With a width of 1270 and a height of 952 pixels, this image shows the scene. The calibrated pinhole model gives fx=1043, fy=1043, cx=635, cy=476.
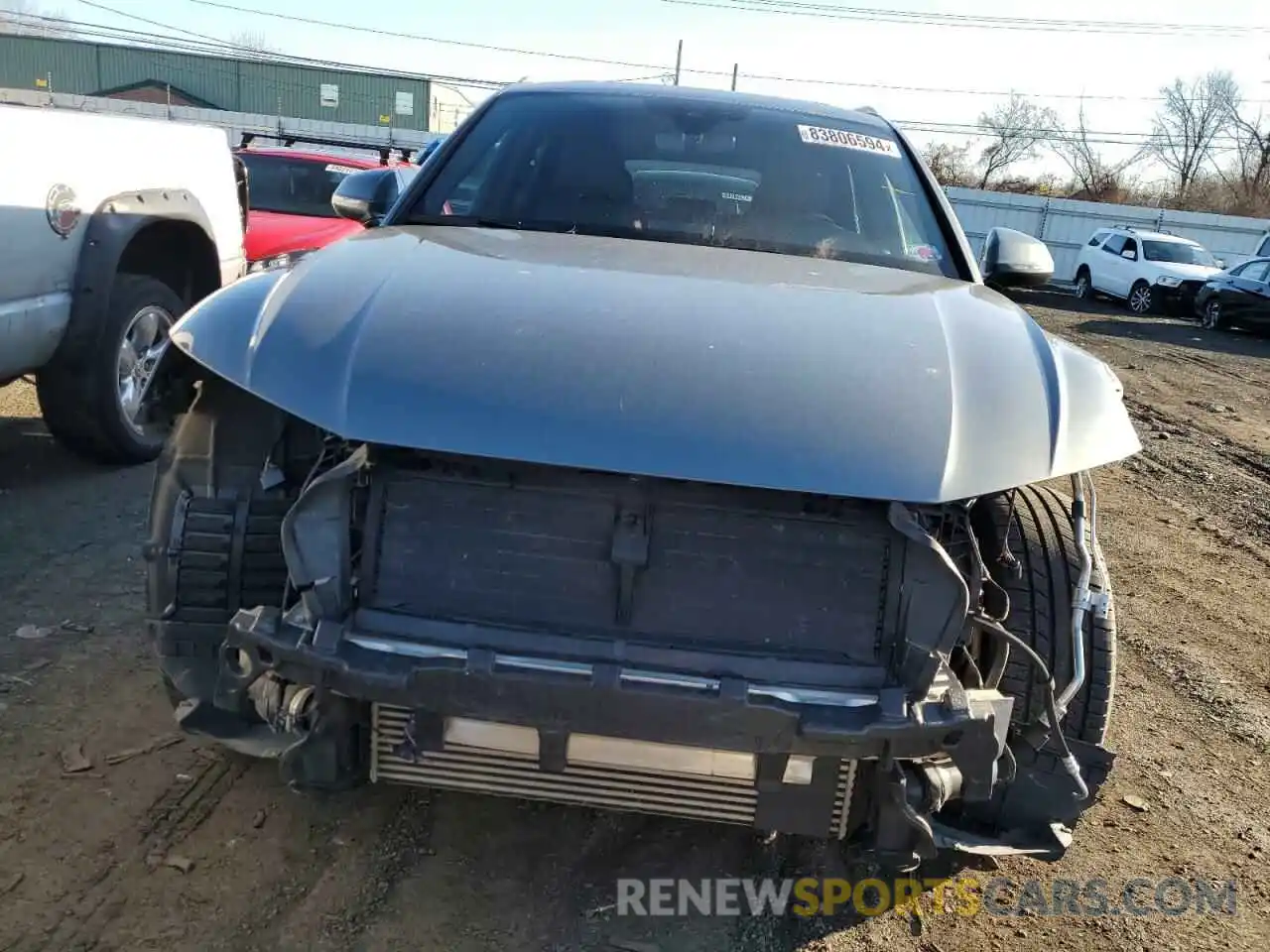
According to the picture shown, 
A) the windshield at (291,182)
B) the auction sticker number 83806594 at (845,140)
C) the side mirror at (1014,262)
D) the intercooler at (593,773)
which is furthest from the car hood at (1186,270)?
the intercooler at (593,773)

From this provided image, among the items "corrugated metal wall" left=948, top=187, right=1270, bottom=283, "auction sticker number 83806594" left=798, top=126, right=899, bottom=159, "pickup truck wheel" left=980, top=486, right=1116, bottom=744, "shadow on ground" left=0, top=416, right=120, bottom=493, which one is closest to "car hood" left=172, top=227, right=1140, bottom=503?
"pickup truck wheel" left=980, top=486, right=1116, bottom=744

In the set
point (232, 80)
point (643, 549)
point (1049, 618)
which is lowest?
point (1049, 618)

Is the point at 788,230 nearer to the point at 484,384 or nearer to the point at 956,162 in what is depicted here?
the point at 484,384

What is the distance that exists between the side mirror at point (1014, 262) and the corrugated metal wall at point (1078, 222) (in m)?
25.6

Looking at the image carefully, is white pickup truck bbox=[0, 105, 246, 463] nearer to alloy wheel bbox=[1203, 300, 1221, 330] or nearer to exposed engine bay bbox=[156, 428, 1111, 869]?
exposed engine bay bbox=[156, 428, 1111, 869]

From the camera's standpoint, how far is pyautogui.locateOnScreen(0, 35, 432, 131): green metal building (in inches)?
1762

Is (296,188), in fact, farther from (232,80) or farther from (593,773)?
(232,80)

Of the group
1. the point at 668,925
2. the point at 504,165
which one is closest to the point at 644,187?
the point at 504,165

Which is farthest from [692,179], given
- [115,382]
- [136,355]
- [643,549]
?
[136,355]

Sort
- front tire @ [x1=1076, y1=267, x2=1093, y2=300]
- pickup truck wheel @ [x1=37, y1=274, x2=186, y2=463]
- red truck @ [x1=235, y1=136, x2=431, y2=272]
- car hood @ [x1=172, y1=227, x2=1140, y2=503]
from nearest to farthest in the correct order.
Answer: car hood @ [x1=172, y1=227, x2=1140, y2=503], pickup truck wheel @ [x1=37, y1=274, x2=186, y2=463], red truck @ [x1=235, y1=136, x2=431, y2=272], front tire @ [x1=1076, y1=267, x2=1093, y2=300]

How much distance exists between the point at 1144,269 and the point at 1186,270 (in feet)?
2.41

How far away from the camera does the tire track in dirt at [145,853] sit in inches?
85.8

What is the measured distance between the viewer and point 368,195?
3.64 metres

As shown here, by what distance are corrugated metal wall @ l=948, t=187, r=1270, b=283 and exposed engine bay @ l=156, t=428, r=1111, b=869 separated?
2761 centimetres
